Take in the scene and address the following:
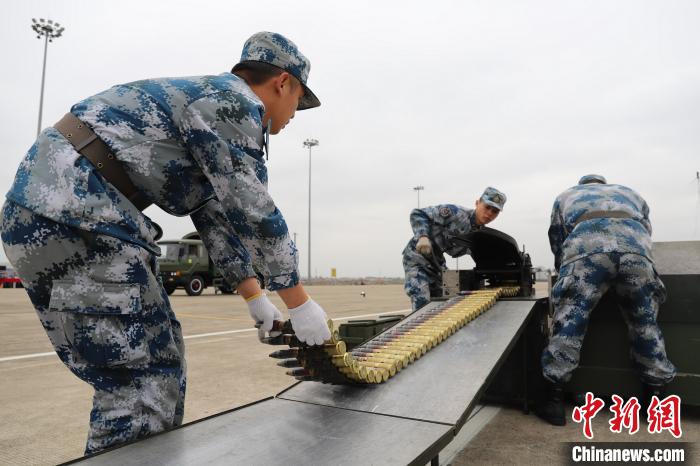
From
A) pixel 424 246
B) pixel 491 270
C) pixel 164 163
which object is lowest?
pixel 491 270

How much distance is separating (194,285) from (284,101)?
17.6m

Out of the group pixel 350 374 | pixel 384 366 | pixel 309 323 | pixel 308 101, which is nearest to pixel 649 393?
pixel 384 366

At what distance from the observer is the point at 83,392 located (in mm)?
3754

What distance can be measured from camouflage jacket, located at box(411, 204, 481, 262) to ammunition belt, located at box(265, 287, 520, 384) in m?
1.64

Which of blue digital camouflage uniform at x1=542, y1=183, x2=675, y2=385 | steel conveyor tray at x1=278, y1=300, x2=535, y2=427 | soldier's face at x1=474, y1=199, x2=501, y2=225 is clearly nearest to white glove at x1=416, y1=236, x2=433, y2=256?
soldier's face at x1=474, y1=199, x2=501, y2=225

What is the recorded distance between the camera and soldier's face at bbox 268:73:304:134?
1912 mm

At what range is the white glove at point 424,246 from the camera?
5.24 meters

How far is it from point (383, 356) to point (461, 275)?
86.8 inches

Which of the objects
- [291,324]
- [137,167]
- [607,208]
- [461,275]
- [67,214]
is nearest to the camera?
[67,214]

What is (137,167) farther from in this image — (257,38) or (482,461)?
(482,461)

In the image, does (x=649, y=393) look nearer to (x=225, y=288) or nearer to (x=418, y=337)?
(x=418, y=337)

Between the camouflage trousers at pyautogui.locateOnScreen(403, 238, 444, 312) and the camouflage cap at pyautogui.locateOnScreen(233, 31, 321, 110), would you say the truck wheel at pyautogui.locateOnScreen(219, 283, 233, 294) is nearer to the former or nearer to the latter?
the camouflage trousers at pyautogui.locateOnScreen(403, 238, 444, 312)

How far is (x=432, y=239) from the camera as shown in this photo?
5605mm

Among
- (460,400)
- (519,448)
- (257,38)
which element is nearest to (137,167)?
(257,38)
